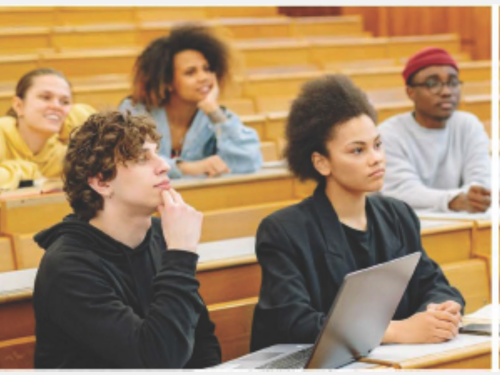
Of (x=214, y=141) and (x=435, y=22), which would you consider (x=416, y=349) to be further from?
(x=435, y=22)

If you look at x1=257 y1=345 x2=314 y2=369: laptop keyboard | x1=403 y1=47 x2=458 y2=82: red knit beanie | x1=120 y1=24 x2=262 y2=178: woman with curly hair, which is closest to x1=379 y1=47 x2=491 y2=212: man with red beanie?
x1=403 y1=47 x2=458 y2=82: red knit beanie

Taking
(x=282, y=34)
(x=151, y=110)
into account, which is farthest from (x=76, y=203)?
(x=282, y=34)

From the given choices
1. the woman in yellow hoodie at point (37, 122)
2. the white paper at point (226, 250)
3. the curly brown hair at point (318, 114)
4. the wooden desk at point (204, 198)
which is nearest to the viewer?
the curly brown hair at point (318, 114)

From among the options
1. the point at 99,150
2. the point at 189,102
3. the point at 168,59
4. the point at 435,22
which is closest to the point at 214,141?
the point at 189,102

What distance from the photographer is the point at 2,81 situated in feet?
7.71

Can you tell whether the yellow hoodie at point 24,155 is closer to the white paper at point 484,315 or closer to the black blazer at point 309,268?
the black blazer at point 309,268

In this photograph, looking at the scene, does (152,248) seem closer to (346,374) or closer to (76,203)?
(76,203)

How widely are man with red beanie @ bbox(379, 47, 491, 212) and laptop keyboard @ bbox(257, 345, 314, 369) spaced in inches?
34.4

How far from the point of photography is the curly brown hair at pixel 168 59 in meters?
1.93

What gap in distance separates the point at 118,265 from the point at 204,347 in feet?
0.52

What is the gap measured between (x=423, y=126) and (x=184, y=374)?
130cm

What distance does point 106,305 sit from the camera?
932 millimetres

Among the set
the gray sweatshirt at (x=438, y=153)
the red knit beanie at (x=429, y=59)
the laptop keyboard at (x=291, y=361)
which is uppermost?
the red knit beanie at (x=429, y=59)

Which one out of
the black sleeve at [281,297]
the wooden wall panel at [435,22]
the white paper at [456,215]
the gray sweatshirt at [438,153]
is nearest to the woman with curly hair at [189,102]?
the gray sweatshirt at [438,153]
